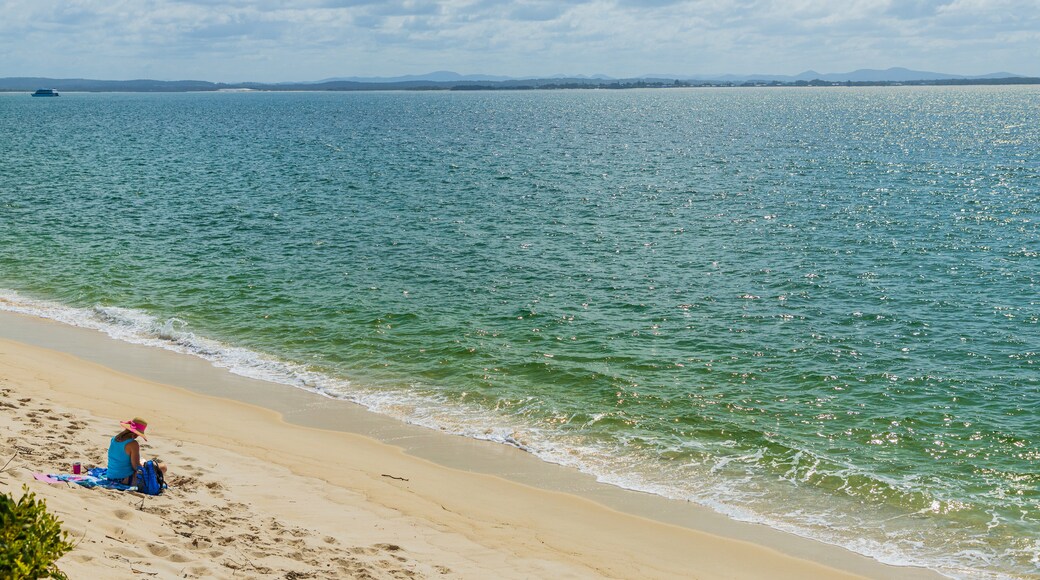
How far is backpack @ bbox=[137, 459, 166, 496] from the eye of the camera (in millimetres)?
13750

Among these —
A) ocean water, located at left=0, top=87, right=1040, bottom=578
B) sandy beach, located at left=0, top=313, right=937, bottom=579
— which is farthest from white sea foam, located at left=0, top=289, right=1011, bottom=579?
sandy beach, located at left=0, top=313, right=937, bottom=579

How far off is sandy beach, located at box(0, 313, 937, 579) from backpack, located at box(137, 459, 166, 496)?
11.6 inches

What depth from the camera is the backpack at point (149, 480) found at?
541 inches

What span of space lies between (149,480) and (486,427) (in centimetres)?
866

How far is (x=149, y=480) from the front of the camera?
13.8m

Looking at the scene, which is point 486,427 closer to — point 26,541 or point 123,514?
point 123,514

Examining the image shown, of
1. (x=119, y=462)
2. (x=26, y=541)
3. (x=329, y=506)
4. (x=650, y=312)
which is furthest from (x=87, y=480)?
(x=650, y=312)

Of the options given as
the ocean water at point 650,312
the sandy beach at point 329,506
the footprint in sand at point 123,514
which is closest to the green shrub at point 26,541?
the sandy beach at point 329,506

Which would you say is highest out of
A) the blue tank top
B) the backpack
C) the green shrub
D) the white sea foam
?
the green shrub

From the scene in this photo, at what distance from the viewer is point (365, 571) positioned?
39.4ft

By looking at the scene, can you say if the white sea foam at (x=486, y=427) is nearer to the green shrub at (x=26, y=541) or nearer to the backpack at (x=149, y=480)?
the backpack at (x=149, y=480)

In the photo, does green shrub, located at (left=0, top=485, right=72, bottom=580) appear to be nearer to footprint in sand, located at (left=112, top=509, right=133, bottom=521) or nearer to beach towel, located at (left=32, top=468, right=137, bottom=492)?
footprint in sand, located at (left=112, top=509, right=133, bottom=521)

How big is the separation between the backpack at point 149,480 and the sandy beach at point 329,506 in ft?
0.96

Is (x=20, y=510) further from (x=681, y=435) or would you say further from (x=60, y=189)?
A: (x=60, y=189)
